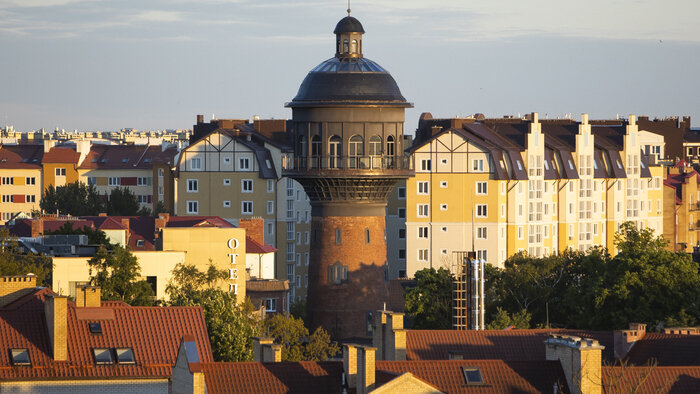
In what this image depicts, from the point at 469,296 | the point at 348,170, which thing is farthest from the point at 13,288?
the point at 348,170

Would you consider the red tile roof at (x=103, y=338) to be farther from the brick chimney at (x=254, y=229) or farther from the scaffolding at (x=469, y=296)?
the brick chimney at (x=254, y=229)

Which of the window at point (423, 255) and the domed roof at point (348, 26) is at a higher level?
the domed roof at point (348, 26)

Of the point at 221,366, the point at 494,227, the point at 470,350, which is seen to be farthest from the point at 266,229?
the point at 221,366

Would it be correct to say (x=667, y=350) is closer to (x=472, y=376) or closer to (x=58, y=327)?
(x=472, y=376)

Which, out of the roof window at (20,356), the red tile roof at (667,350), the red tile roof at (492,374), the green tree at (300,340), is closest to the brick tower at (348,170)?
the green tree at (300,340)

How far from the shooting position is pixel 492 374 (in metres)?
58.8

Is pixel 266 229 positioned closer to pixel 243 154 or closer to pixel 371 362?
pixel 243 154

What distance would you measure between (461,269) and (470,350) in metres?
25.2

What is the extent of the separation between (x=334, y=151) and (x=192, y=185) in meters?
78.1

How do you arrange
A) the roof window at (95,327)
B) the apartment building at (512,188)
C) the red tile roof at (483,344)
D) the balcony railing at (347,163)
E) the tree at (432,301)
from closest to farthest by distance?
1. the roof window at (95,327)
2. the red tile roof at (483,344)
3. the balcony railing at (347,163)
4. the tree at (432,301)
5. the apartment building at (512,188)

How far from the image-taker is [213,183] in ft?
567

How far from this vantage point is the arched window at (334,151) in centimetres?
9575

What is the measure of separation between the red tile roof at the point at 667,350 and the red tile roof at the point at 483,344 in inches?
45.3

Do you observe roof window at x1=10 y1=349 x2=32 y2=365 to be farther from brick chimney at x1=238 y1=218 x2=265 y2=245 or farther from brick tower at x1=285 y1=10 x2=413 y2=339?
brick chimney at x1=238 y1=218 x2=265 y2=245
